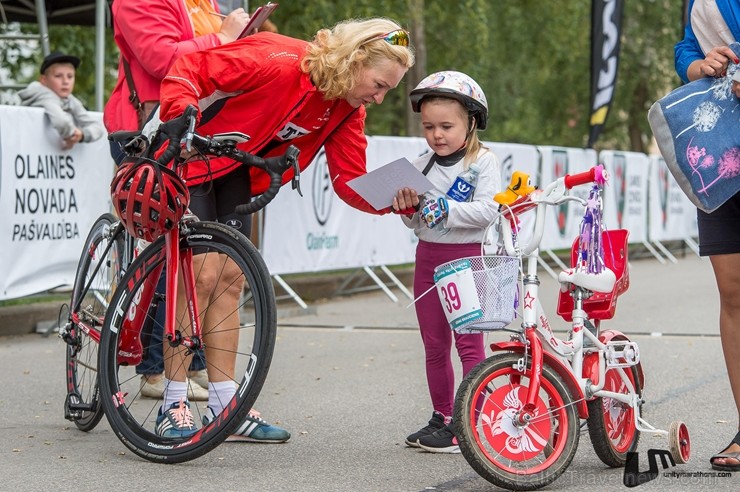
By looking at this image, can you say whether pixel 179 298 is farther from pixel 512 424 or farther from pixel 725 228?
pixel 725 228

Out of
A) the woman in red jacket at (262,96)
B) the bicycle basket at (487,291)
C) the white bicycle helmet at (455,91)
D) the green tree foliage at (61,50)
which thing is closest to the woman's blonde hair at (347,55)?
the woman in red jacket at (262,96)

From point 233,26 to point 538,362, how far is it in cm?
216

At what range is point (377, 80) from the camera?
16.4ft

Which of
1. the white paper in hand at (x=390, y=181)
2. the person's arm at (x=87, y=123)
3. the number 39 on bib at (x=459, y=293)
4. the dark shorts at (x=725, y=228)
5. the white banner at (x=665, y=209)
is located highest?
the person's arm at (x=87, y=123)

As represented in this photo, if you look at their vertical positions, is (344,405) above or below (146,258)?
below

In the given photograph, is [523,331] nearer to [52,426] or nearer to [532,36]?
[52,426]

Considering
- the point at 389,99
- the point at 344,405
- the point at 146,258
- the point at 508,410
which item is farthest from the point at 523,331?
the point at 389,99

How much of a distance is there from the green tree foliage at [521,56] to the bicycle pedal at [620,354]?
48.7ft

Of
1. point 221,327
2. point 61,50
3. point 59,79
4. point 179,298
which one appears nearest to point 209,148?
point 179,298

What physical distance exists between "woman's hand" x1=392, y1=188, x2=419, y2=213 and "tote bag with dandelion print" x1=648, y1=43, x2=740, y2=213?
96cm

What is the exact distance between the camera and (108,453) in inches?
198

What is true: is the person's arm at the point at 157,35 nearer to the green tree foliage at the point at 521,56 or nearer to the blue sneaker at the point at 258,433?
the blue sneaker at the point at 258,433

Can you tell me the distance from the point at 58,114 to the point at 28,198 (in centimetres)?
68

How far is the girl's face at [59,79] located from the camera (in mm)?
10203
